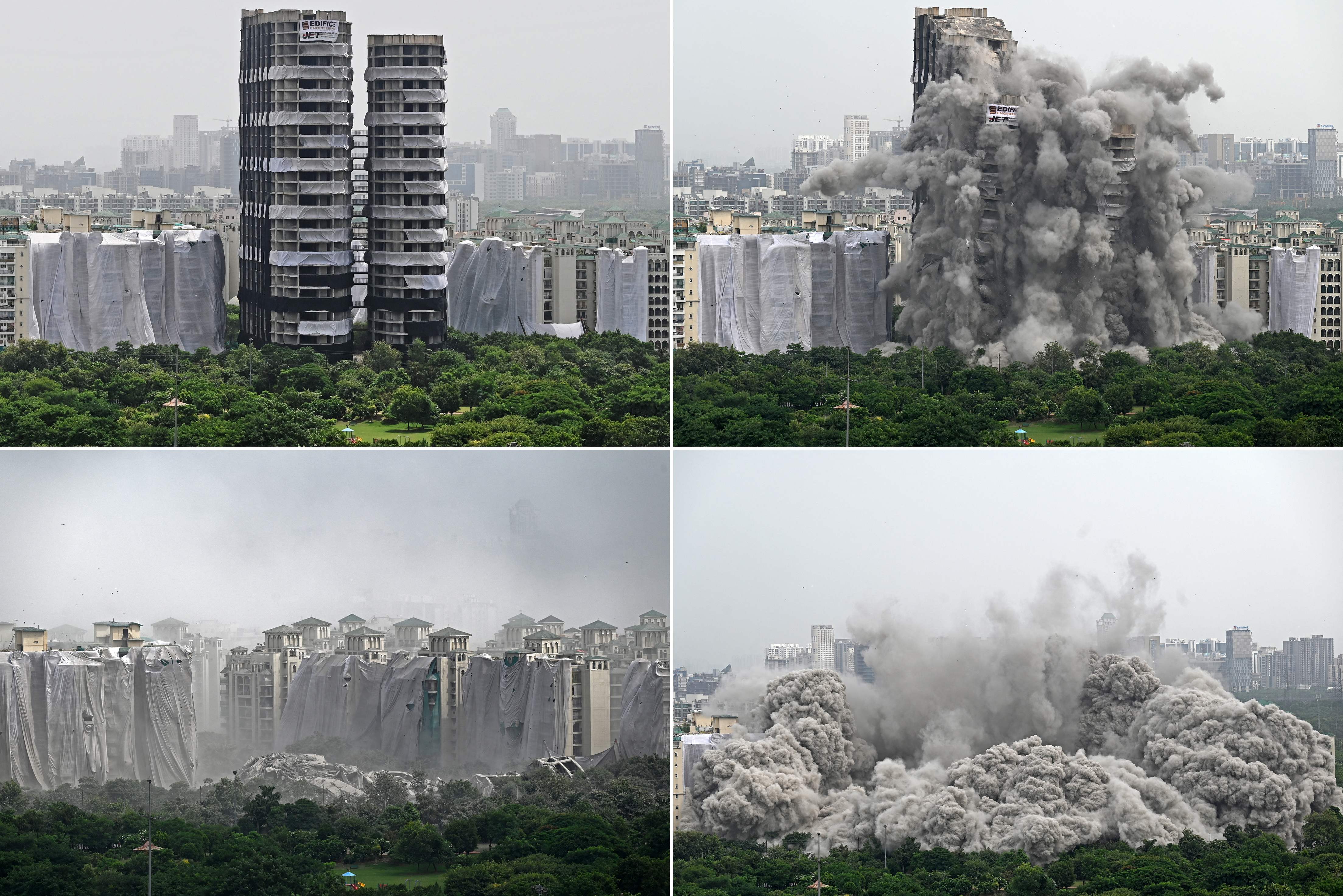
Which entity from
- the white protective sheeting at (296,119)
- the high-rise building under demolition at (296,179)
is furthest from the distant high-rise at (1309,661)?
the white protective sheeting at (296,119)

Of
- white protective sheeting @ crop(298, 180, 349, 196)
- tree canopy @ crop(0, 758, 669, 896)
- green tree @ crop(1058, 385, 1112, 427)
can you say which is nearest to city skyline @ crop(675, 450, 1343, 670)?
green tree @ crop(1058, 385, 1112, 427)

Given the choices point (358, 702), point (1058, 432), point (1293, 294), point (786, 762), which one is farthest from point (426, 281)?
point (1293, 294)

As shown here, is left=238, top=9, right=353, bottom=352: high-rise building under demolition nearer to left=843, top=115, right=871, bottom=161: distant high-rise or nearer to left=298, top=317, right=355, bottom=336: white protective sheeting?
left=298, top=317, right=355, bottom=336: white protective sheeting

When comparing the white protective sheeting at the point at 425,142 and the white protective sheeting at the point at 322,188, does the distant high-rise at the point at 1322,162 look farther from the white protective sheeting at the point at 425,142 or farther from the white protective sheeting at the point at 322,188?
the white protective sheeting at the point at 322,188

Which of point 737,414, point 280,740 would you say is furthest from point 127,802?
point 737,414

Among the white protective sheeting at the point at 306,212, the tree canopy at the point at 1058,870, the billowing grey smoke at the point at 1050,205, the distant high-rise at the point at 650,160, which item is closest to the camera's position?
the tree canopy at the point at 1058,870
